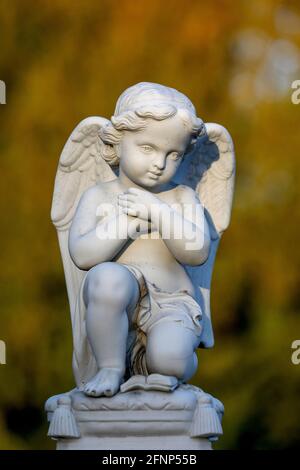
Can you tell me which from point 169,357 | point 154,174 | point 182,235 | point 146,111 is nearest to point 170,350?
point 169,357

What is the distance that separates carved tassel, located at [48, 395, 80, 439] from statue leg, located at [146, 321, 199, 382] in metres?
0.33

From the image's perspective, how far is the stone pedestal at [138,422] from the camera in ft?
15.9

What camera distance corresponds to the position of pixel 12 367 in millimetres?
8586

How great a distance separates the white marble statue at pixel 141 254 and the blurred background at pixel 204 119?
322 centimetres

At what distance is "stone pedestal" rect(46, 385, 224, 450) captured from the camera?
4.84 metres

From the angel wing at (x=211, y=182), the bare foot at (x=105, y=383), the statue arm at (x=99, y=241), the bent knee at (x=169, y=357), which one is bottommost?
the bare foot at (x=105, y=383)

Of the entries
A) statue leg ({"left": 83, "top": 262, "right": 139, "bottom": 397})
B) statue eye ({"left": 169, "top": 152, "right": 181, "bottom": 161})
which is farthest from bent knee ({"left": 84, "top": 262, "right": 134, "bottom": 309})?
statue eye ({"left": 169, "top": 152, "right": 181, "bottom": 161})

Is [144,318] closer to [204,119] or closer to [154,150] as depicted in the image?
[154,150]

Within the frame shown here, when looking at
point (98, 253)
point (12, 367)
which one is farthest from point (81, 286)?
point (12, 367)

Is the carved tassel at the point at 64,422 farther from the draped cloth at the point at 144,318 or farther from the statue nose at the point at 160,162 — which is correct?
the statue nose at the point at 160,162

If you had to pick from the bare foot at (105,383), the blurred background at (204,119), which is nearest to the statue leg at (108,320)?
the bare foot at (105,383)

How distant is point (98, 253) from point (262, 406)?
3.91 meters

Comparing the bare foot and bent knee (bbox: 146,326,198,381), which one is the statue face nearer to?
bent knee (bbox: 146,326,198,381)
